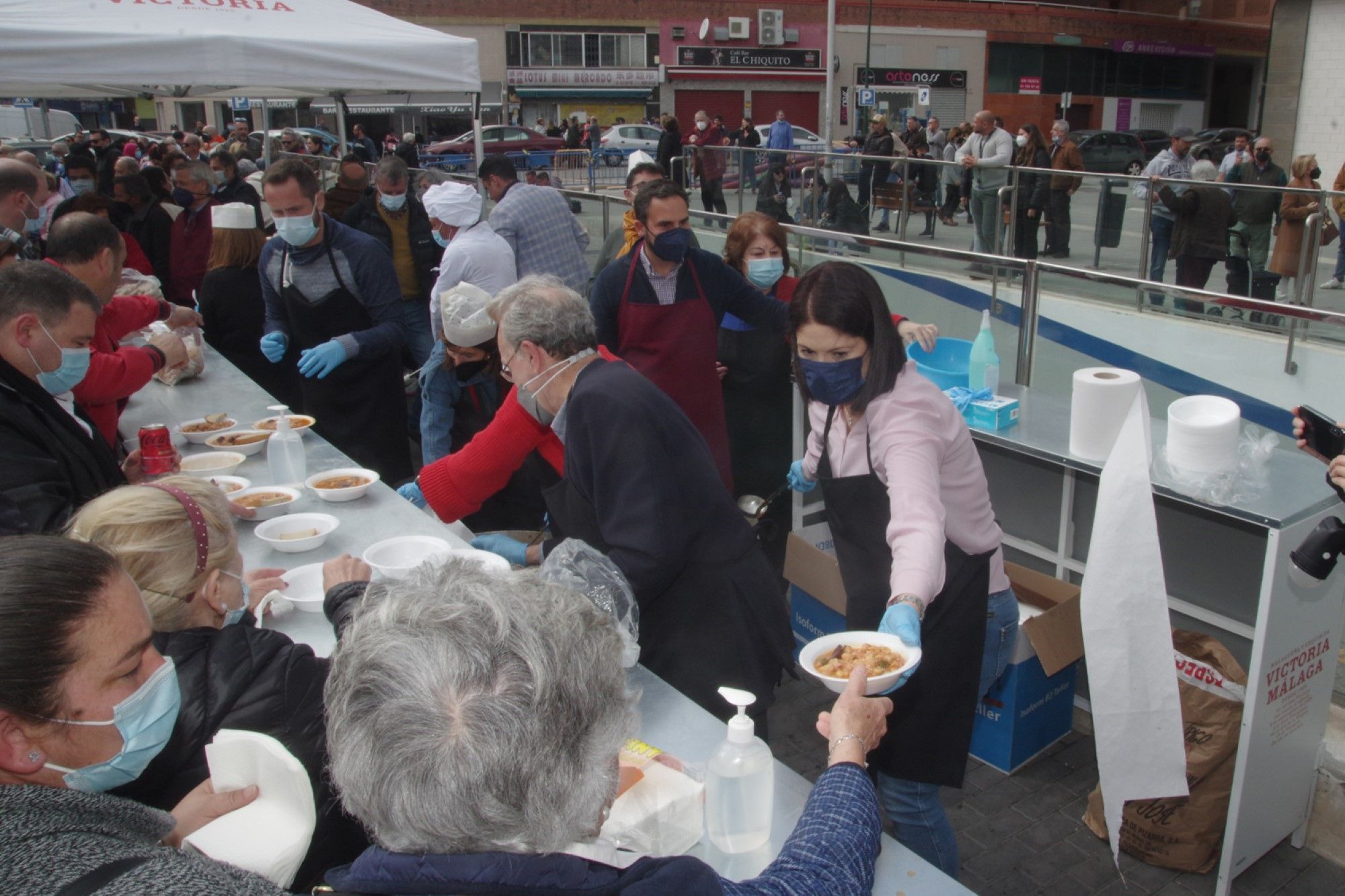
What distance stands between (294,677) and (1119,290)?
318cm

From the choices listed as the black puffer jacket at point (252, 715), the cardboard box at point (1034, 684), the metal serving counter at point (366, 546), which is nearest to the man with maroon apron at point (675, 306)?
the metal serving counter at point (366, 546)

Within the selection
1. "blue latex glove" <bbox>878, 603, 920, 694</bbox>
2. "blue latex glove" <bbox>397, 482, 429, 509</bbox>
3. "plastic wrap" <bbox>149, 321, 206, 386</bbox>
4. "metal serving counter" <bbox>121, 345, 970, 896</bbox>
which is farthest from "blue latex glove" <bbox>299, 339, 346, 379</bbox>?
"blue latex glove" <bbox>878, 603, 920, 694</bbox>

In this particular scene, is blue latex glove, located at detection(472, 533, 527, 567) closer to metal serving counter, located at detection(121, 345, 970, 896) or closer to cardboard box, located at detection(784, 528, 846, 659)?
metal serving counter, located at detection(121, 345, 970, 896)

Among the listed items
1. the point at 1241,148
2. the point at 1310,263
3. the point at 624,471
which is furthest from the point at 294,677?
the point at 1241,148

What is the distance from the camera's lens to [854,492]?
8.21 ft

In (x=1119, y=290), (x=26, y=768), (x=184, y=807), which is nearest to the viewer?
(x=26, y=768)

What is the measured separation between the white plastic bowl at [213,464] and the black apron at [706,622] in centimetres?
173

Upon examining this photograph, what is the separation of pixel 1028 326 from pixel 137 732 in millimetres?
3498

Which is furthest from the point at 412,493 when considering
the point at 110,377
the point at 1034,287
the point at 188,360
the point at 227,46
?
the point at 227,46

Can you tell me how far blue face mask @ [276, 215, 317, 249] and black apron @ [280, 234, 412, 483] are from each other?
0.11 meters

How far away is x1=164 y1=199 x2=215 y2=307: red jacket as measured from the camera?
264 inches

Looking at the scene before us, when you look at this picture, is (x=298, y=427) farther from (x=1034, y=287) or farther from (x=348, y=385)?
(x=1034, y=287)

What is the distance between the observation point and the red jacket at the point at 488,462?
2.89 metres

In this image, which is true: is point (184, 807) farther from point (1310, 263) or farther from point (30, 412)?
point (1310, 263)
